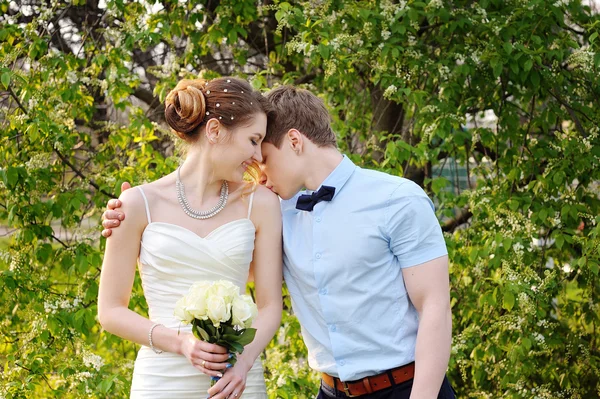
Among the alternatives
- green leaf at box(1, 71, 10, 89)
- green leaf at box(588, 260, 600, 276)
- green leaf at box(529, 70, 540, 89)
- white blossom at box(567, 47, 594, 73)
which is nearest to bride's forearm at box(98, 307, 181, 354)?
green leaf at box(1, 71, 10, 89)

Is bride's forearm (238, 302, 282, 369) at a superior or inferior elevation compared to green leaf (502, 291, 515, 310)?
superior

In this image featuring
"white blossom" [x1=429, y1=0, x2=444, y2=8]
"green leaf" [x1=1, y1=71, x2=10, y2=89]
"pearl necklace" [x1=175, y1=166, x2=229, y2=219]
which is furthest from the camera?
"white blossom" [x1=429, y1=0, x2=444, y2=8]

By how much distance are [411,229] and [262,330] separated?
1.89ft

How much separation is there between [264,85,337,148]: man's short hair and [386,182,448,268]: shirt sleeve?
12.4 inches

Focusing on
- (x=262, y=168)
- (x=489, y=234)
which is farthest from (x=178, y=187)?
(x=489, y=234)

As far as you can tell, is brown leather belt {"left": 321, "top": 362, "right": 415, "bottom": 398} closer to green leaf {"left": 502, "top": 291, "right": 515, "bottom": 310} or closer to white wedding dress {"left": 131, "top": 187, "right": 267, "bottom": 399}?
white wedding dress {"left": 131, "top": 187, "right": 267, "bottom": 399}

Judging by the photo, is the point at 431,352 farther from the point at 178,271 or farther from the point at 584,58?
the point at 584,58

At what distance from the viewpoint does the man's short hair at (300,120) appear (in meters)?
2.41

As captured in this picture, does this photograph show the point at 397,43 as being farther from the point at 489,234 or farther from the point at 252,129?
the point at 252,129

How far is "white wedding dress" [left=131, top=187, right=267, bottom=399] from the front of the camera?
2.44 meters

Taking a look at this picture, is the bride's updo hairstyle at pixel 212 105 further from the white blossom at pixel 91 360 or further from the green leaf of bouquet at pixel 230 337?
the white blossom at pixel 91 360

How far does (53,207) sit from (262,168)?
164cm

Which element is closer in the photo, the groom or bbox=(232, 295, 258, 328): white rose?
bbox=(232, 295, 258, 328): white rose

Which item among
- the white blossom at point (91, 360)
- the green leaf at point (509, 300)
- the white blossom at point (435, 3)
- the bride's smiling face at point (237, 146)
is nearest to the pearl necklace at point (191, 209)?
the bride's smiling face at point (237, 146)
